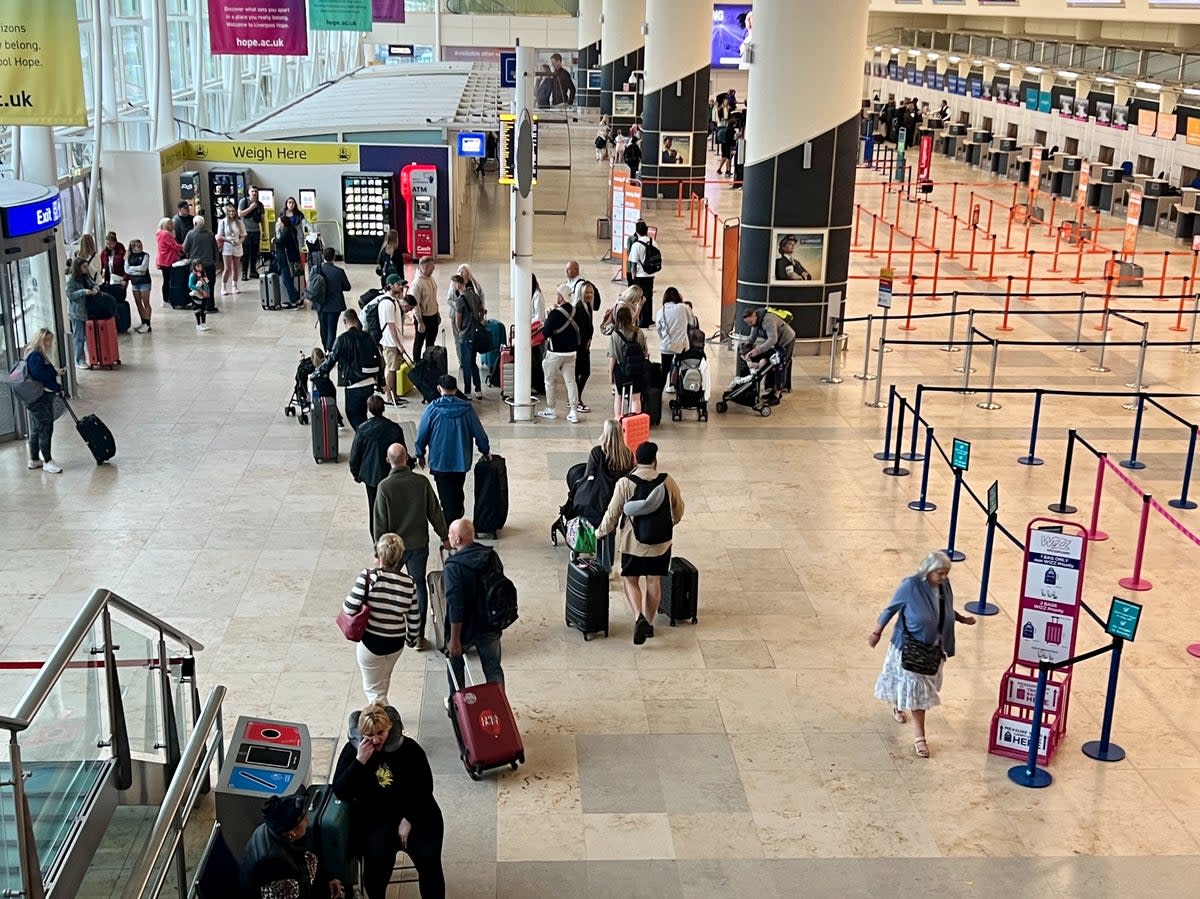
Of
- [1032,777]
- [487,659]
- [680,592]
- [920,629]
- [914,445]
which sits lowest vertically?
[1032,777]

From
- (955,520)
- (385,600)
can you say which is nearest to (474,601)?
(385,600)

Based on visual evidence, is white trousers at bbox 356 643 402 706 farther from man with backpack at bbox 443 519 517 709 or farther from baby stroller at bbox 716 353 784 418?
baby stroller at bbox 716 353 784 418

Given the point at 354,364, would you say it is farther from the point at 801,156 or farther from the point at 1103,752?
the point at 1103,752

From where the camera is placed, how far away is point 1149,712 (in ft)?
30.3

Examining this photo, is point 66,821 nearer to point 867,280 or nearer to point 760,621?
point 760,621

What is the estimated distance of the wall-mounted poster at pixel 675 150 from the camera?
35.9 metres

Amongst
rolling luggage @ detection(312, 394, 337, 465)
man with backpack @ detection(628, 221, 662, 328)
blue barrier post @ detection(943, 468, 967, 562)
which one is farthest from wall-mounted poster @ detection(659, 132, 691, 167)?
blue barrier post @ detection(943, 468, 967, 562)

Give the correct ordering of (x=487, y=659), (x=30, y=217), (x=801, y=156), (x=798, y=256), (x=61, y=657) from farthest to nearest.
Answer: (x=798, y=256), (x=801, y=156), (x=30, y=217), (x=487, y=659), (x=61, y=657)

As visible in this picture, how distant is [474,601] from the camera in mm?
8570

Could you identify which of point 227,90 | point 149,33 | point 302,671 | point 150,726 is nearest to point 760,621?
point 302,671

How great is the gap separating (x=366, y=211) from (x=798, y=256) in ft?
31.2

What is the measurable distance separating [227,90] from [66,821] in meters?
33.8

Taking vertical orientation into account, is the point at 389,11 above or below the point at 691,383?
above

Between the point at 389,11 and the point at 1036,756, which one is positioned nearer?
the point at 1036,756
